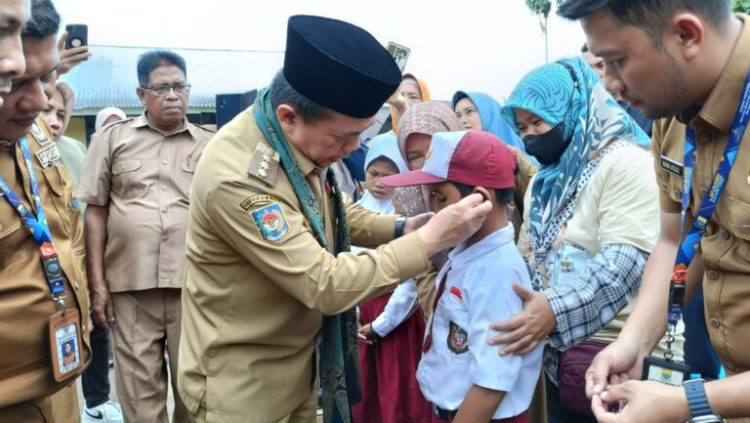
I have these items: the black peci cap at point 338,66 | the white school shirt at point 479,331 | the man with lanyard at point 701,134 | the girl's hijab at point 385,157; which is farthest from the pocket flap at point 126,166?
the man with lanyard at point 701,134

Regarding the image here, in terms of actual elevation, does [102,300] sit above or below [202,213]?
below

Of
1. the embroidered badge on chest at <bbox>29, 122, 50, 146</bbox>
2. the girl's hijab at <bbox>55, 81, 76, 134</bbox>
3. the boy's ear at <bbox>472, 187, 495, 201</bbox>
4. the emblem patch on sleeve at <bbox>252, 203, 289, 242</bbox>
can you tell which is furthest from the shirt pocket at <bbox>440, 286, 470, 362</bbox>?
the girl's hijab at <bbox>55, 81, 76, 134</bbox>

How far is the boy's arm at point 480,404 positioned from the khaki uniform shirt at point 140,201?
6.85 ft

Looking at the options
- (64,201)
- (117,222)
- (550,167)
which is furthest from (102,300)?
(550,167)

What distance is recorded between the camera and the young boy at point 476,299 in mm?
2082

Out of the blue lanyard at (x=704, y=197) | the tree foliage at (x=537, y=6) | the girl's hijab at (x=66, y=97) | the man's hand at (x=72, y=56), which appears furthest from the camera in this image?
the tree foliage at (x=537, y=6)

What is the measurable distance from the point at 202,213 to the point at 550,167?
1.29 m

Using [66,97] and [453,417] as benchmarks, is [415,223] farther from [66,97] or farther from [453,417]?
[66,97]

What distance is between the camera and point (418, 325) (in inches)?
128

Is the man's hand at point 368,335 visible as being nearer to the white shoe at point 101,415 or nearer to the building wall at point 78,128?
the white shoe at point 101,415

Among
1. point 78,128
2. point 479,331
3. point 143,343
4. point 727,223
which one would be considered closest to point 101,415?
point 143,343

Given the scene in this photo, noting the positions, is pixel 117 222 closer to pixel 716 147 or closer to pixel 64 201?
pixel 64 201

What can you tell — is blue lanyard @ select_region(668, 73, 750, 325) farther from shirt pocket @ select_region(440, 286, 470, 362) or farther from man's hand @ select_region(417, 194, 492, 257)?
shirt pocket @ select_region(440, 286, 470, 362)

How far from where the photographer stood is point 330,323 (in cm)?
222
